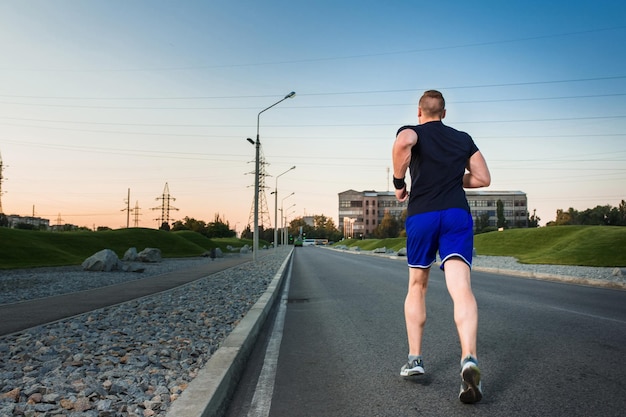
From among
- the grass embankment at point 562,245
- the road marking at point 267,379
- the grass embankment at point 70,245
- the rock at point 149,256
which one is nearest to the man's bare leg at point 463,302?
the road marking at point 267,379

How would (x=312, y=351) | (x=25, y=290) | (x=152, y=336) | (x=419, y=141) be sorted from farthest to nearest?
(x=25, y=290), (x=152, y=336), (x=312, y=351), (x=419, y=141)

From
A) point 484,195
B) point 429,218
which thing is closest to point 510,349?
point 429,218

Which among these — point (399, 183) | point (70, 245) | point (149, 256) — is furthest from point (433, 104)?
point (70, 245)

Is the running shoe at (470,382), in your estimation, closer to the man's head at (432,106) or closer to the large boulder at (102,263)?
the man's head at (432,106)

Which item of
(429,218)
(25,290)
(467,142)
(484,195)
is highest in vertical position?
(484,195)

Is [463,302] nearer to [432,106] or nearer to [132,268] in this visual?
[432,106]

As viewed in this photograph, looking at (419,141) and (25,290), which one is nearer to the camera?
(419,141)

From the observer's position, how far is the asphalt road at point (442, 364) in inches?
128

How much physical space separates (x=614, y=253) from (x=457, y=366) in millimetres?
26328

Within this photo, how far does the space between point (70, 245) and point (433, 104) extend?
35.5m

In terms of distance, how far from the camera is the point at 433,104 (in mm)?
3652

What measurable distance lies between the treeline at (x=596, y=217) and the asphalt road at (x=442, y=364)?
10163cm

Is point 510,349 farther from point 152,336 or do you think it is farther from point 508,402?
point 152,336

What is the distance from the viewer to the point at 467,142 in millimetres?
3506
